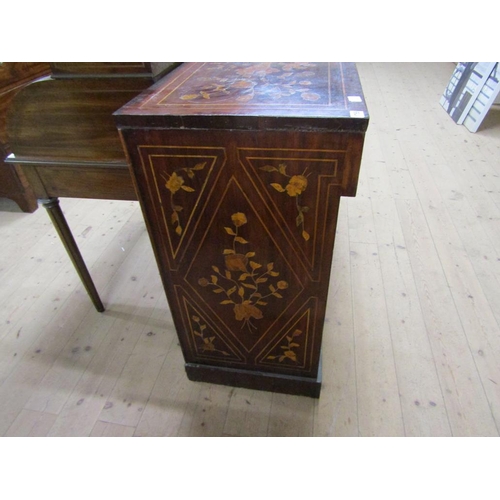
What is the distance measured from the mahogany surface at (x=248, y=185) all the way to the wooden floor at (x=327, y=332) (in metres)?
0.31

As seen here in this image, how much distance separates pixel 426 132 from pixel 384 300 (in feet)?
6.64

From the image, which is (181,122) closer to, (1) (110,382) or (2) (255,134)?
(2) (255,134)

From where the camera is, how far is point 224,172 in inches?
30.8

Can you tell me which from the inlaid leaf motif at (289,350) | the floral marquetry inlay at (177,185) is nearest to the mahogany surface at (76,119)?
the floral marquetry inlay at (177,185)

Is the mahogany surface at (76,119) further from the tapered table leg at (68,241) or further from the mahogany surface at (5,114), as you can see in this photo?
the mahogany surface at (5,114)

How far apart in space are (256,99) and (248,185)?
7.4 inches

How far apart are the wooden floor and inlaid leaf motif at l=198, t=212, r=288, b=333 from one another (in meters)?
0.44

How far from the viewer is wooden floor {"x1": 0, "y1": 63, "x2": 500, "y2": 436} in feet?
4.00

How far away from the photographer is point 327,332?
4.90ft

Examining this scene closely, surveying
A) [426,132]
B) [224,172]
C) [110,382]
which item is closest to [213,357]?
[110,382]

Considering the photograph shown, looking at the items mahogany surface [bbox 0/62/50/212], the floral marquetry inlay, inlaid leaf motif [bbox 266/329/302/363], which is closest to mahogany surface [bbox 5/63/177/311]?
the floral marquetry inlay

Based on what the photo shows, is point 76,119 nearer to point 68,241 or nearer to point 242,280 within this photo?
point 68,241

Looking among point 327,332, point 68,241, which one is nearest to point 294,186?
point 327,332

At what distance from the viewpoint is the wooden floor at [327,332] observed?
1.22m
